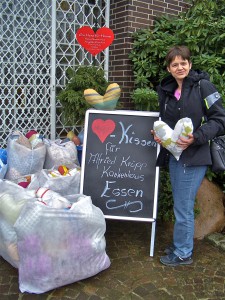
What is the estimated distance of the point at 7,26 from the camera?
14.1ft

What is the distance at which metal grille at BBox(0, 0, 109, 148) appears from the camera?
4.36 m

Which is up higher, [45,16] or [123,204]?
[45,16]

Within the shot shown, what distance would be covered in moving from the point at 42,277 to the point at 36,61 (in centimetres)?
295

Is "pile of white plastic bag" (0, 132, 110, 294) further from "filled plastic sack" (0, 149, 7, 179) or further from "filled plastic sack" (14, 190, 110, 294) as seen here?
"filled plastic sack" (0, 149, 7, 179)

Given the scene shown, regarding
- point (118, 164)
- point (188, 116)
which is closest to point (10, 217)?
point (118, 164)

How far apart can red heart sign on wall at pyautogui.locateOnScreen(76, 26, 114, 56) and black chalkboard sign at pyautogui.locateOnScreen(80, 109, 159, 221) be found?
127cm

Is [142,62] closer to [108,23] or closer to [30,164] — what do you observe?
[108,23]

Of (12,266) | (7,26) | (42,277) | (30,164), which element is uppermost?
(7,26)

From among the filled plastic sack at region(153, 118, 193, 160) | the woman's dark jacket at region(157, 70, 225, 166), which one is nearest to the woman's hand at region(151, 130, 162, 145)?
the filled plastic sack at region(153, 118, 193, 160)

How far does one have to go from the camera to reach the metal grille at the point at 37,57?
14.3 ft

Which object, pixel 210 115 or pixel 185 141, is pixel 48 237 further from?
pixel 210 115

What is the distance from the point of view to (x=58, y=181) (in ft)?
11.1

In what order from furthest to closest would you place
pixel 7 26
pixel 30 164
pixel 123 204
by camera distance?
pixel 7 26
pixel 30 164
pixel 123 204

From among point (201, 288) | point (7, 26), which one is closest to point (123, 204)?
point (201, 288)
